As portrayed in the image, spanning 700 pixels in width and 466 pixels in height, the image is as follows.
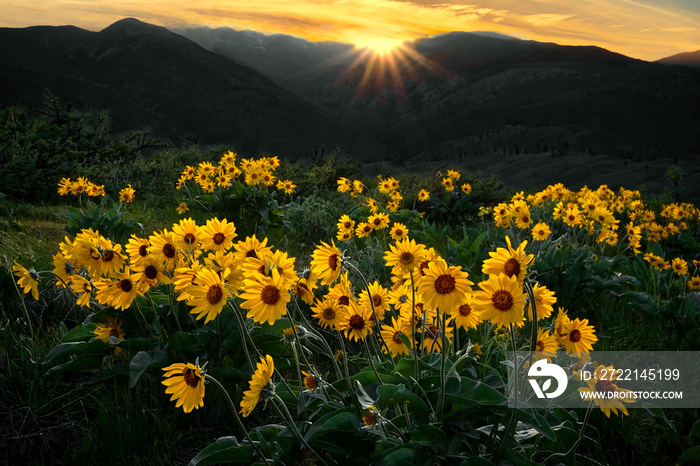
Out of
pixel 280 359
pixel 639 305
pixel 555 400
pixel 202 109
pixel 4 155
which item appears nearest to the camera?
pixel 555 400

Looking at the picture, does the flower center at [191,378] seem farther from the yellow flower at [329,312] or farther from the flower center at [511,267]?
the flower center at [511,267]

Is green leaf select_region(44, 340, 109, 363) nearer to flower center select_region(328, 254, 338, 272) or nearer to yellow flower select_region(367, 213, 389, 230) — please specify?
flower center select_region(328, 254, 338, 272)

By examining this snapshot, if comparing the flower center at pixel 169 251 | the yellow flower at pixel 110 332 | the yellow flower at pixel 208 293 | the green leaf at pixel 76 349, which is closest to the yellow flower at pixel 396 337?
the yellow flower at pixel 208 293

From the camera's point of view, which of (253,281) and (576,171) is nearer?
(253,281)

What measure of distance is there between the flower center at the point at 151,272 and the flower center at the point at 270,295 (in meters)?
0.65

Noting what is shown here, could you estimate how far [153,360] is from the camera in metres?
2.37

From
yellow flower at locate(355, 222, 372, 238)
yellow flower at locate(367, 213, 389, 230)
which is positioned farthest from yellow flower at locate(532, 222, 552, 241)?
yellow flower at locate(355, 222, 372, 238)

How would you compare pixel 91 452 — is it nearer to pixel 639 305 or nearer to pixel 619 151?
pixel 639 305

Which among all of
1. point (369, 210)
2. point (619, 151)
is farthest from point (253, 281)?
point (619, 151)

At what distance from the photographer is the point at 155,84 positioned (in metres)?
34.2

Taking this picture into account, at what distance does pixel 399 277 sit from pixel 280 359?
77 centimetres

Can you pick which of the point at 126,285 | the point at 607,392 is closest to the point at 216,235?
the point at 126,285

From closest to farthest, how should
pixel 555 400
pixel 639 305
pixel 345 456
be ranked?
pixel 345 456, pixel 555 400, pixel 639 305

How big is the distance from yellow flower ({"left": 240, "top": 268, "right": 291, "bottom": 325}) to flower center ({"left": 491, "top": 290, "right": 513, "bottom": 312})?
62cm
